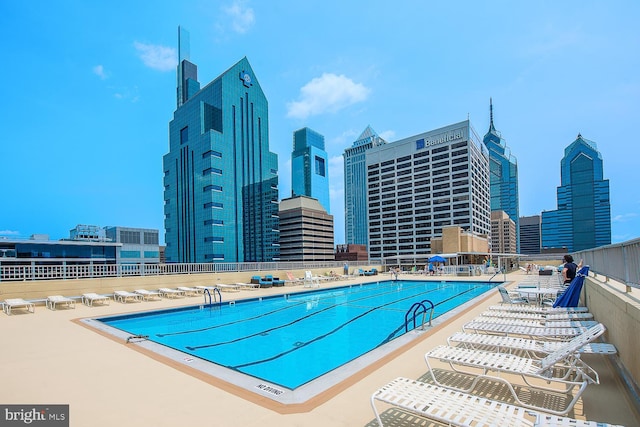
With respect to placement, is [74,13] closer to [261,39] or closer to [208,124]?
[261,39]

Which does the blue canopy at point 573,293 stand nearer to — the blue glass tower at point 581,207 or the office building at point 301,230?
the office building at point 301,230

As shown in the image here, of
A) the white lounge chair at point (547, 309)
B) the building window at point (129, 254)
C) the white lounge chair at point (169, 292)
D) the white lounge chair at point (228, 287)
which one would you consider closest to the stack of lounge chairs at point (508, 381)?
the white lounge chair at point (547, 309)

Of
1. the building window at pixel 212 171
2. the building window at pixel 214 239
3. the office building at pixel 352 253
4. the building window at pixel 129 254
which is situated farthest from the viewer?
the office building at pixel 352 253

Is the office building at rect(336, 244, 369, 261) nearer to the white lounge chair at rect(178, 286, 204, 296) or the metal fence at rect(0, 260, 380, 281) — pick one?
the metal fence at rect(0, 260, 380, 281)

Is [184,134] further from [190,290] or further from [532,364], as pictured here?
[532,364]

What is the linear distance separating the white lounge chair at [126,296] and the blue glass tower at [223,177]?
8039 centimetres

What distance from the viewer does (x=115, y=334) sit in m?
6.93

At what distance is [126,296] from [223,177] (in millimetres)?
86006

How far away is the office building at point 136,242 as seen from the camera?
82.2 m

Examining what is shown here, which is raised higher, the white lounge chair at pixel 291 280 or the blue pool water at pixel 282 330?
the blue pool water at pixel 282 330

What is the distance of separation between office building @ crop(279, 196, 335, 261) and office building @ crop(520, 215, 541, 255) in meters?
141

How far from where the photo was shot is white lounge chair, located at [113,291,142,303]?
12.4 m

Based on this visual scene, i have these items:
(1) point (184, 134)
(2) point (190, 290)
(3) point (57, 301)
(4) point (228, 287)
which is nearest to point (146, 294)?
(2) point (190, 290)

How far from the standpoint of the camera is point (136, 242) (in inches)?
3391
